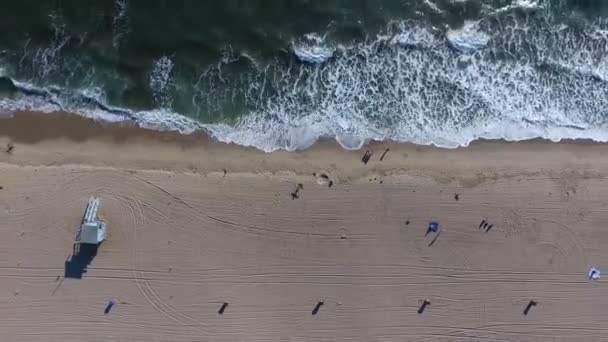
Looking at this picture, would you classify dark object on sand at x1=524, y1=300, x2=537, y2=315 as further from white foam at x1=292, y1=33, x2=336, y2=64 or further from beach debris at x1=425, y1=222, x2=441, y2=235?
white foam at x1=292, y1=33, x2=336, y2=64

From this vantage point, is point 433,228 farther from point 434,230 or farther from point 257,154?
point 257,154

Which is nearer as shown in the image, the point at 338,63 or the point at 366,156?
the point at 366,156

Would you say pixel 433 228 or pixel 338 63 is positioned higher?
pixel 338 63

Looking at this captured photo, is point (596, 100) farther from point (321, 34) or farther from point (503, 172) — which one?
point (321, 34)

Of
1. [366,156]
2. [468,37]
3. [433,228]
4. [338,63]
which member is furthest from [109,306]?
[468,37]

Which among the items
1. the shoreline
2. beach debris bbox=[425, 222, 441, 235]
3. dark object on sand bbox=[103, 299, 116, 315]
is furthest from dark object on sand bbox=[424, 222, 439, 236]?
dark object on sand bbox=[103, 299, 116, 315]

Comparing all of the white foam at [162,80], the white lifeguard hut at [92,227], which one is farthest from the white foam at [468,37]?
the white lifeguard hut at [92,227]

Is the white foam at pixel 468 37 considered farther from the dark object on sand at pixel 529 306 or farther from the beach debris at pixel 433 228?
→ the dark object on sand at pixel 529 306
